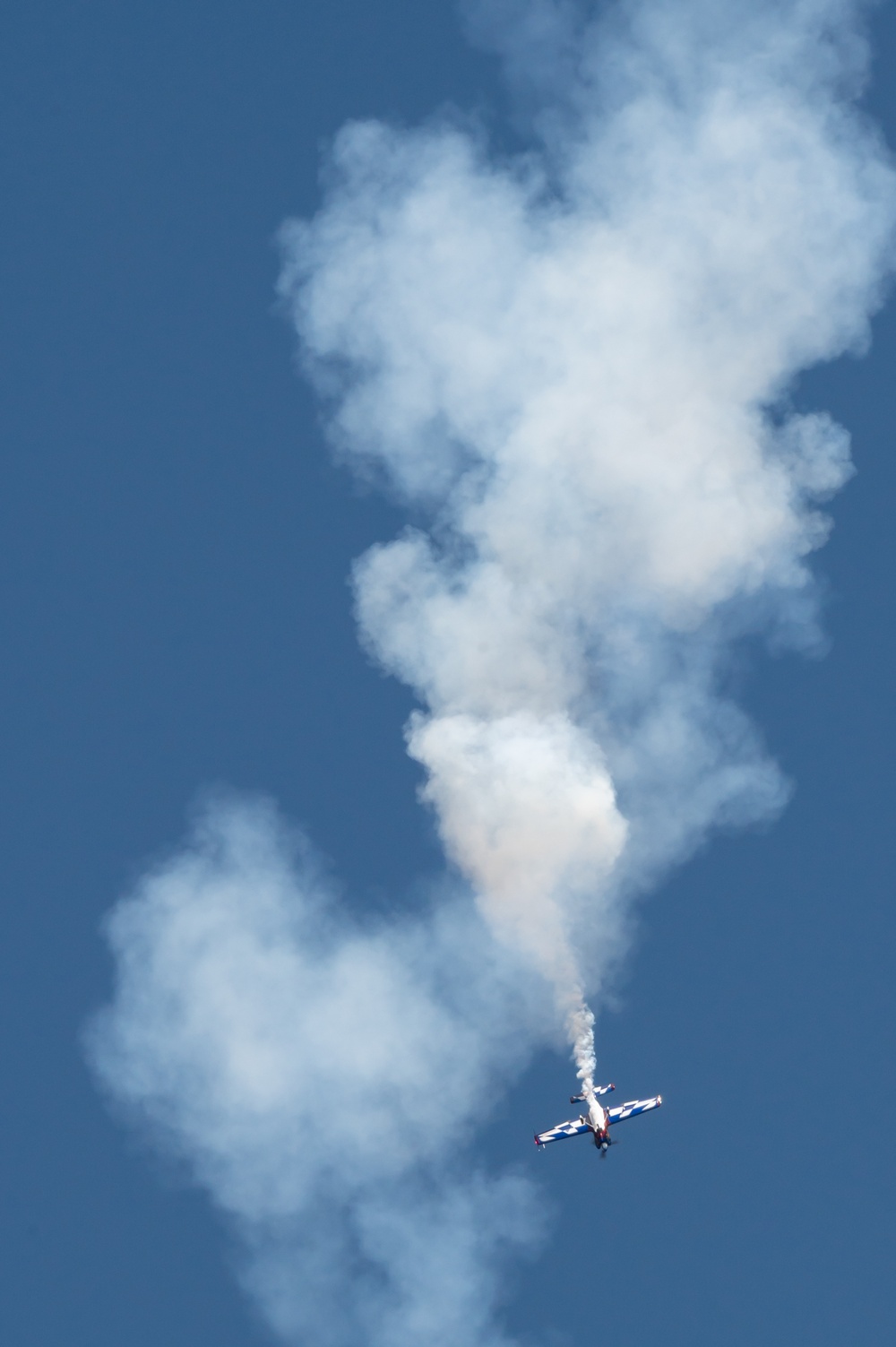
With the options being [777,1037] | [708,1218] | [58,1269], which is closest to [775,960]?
[777,1037]

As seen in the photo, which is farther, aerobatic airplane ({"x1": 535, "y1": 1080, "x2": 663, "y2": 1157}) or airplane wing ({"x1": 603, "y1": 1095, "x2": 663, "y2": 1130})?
airplane wing ({"x1": 603, "y1": 1095, "x2": 663, "y2": 1130})

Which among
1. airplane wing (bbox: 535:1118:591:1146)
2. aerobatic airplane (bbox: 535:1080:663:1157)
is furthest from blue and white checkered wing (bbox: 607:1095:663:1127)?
airplane wing (bbox: 535:1118:591:1146)

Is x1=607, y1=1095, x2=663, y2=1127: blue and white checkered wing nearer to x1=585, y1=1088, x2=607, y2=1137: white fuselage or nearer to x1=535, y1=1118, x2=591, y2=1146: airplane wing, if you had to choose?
x1=585, y1=1088, x2=607, y2=1137: white fuselage

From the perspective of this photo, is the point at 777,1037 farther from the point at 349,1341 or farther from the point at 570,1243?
the point at 349,1341

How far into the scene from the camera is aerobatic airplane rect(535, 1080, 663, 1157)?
338ft

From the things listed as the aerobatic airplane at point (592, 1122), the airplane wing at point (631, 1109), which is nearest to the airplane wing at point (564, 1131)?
the aerobatic airplane at point (592, 1122)

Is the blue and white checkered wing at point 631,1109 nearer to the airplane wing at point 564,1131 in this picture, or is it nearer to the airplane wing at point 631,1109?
the airplane wing at point 631,1109

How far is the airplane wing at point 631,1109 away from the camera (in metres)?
104

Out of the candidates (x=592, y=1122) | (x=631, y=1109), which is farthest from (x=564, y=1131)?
(x=631, y=1109)

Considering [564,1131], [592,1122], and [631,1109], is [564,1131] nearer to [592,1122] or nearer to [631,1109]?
[592,1122]

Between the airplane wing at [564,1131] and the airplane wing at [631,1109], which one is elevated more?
the airplane wing at [631,1109]

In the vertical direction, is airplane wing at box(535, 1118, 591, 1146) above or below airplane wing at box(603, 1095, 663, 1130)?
below

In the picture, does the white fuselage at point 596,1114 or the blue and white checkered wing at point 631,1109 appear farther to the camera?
the blue and white checkered wing at point 631,1109

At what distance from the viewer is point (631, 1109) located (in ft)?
344
